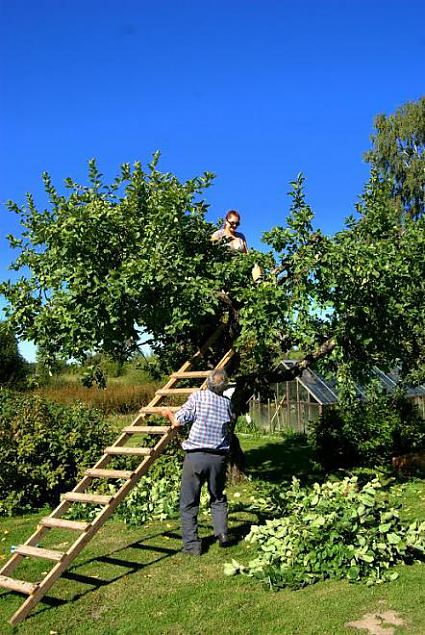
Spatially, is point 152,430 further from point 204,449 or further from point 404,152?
point 404,152

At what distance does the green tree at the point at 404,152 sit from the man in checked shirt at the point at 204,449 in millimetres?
24861

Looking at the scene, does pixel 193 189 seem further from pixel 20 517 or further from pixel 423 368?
pixel 423 368

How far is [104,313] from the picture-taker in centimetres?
855

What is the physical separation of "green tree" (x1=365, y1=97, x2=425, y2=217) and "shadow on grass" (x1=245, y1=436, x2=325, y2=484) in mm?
15400

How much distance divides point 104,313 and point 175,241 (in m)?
1.33

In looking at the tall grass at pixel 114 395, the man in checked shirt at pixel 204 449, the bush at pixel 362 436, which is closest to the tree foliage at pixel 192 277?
the man in checked shirt at pixel 204 449

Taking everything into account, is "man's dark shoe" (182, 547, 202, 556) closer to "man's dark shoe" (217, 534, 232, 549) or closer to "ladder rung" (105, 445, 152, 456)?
"man's dark shoe" (217, 534, 232, 549)

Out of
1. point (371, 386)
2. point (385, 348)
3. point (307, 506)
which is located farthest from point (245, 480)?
point (307, 506)

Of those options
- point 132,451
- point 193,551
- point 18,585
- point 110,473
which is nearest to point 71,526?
point 18,585

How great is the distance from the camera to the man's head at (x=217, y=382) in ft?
23.8

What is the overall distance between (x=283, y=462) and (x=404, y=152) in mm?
20427

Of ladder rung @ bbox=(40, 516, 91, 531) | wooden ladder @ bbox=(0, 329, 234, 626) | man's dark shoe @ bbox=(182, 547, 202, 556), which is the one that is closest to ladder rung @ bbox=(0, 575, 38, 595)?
wooden ladder @ bbox=(0, 329, 234, 626)

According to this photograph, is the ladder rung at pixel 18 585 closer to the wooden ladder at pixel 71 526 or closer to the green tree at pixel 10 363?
the wooden ladder at pixel 71 526

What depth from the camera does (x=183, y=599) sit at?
594cm
